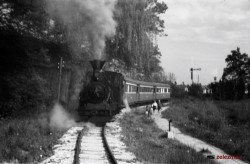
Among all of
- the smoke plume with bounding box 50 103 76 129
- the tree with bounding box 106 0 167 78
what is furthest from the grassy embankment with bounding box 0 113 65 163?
the tree with bounding box 106 0 167 78

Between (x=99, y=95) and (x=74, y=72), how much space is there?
6.91m

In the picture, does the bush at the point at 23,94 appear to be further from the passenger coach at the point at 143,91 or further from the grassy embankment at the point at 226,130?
the grassy embankment at the point at 226,130

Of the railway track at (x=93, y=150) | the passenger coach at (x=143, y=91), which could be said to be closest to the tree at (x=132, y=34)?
the passenger coach at (x=143, y=91)

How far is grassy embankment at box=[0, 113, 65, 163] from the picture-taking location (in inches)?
367

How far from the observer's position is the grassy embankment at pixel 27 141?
933 cm

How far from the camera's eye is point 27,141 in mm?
10992

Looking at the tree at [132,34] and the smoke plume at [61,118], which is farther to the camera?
the tree at [132,34]

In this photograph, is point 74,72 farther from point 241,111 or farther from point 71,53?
point 241,111

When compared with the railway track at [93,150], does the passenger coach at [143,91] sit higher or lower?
higher

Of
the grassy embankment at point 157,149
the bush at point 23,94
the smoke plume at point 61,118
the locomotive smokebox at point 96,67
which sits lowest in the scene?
the grassy embankment at point 157,149

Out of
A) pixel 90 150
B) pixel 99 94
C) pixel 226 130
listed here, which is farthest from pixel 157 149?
pixel 226 130

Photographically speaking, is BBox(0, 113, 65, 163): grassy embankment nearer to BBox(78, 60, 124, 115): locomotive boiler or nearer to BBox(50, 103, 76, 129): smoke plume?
BBox(50, 103, 76, 129): smoke plume

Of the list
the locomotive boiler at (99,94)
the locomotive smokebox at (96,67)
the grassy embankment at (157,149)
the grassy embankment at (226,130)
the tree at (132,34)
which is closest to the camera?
the grassy embankment at (157,149)

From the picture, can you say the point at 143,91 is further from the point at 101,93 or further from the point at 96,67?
the point at 96,67
